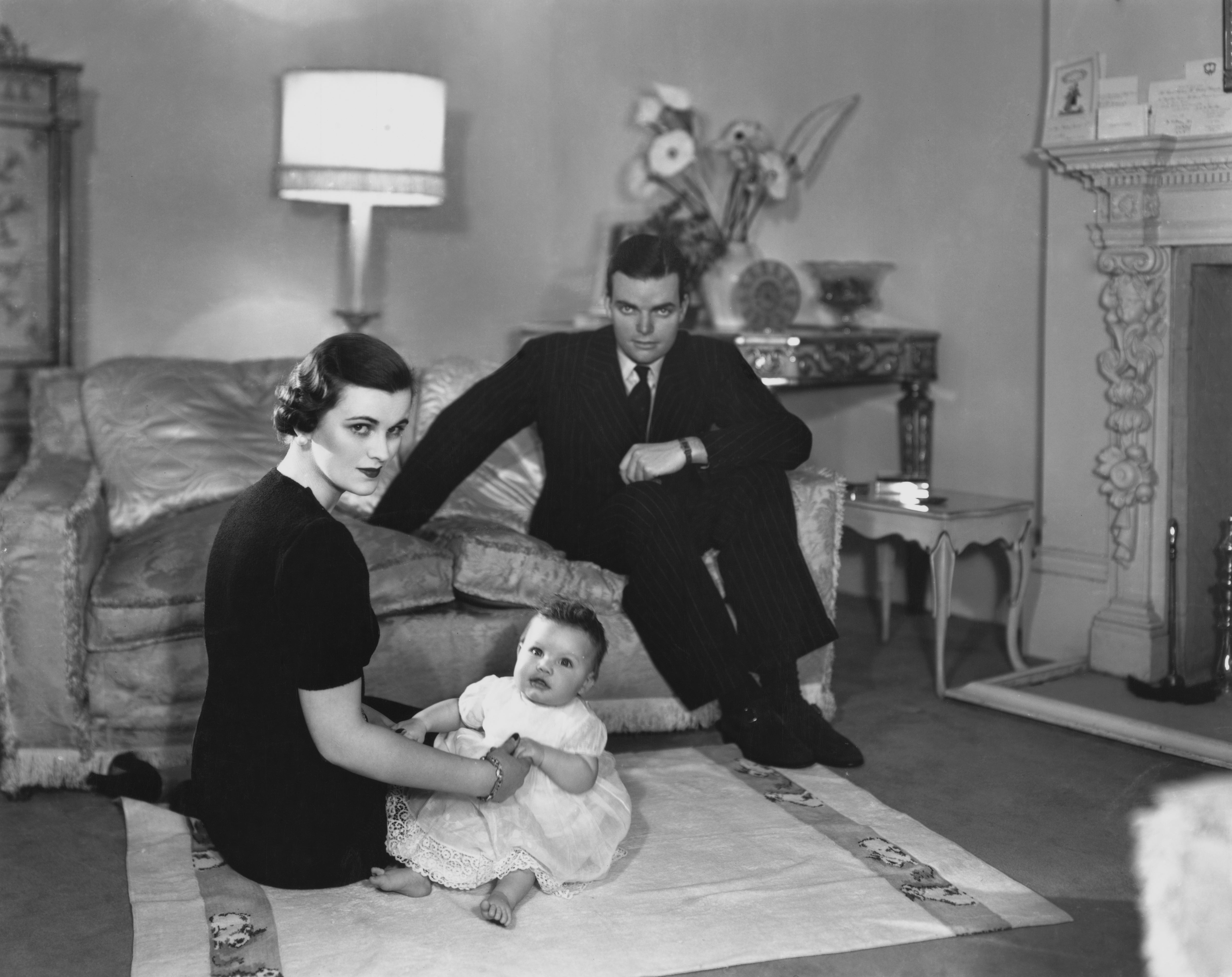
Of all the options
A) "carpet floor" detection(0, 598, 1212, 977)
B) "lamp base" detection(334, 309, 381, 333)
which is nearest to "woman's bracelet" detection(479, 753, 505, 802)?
"carpet floor" detection(0, 598, 1212, 977)

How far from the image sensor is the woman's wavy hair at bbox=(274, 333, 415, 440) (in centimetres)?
194

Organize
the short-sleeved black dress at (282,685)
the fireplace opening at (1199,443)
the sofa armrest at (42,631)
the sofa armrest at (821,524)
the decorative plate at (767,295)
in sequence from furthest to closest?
the decorative plate at (767,295)
the fireplace opening at (1199,443)
the sofa armrest at (821,524)
the sofa armrest at (42,631)
the short-sleeved black dress at (282,685)

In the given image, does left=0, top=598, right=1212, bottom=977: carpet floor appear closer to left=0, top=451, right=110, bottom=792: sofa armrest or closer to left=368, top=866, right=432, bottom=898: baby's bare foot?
left=0, top=451, right=110, bottom=792: sofa armrest

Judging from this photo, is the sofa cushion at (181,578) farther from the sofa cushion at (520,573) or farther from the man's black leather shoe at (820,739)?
the man's black leather shoe at (820,739)

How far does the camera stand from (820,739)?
2.85m

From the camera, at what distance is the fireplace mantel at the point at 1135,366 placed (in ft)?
11.0

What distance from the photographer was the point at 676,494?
296 cm

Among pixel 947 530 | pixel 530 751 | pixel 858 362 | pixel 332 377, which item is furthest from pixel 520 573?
pixel 858 362

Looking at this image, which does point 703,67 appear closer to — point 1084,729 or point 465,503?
point 465,503

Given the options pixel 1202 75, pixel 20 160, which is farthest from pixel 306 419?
pixel 1202 75

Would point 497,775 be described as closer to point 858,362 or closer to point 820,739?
point 820,739

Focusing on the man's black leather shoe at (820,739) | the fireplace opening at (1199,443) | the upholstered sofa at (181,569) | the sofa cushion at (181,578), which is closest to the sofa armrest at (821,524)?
the upholstered sofa at (181,569)

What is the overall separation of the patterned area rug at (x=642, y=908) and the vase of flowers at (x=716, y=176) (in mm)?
1946

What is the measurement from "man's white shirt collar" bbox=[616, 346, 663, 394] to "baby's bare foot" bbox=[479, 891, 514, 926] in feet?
4.34
